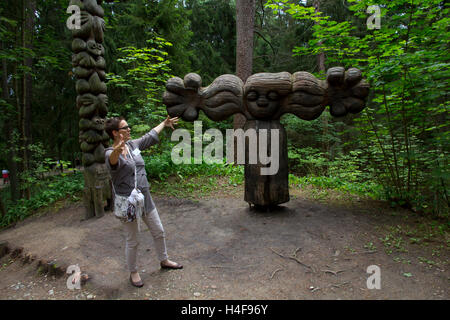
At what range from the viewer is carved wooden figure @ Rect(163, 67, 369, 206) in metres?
3.91

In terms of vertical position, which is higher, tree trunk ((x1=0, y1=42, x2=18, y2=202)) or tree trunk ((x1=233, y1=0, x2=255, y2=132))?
tree trunk ((x1=233, y1=0, x2=255, y2=132))

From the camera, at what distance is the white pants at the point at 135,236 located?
103 inches

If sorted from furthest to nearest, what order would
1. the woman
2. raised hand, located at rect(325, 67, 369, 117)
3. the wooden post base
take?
the wooden post base, raised hand, located at rect(325, 67, 369, 117), the woman

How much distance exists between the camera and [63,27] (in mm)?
9898

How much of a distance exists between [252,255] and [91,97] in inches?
159

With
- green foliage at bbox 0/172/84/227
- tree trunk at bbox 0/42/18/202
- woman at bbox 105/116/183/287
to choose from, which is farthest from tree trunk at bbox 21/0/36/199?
woman at bbox 105/116/183/287

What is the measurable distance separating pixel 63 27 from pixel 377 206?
12204 millimetres

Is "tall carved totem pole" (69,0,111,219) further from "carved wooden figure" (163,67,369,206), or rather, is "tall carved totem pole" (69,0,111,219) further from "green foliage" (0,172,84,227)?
"carved wooden figure" (163,67,369,206)

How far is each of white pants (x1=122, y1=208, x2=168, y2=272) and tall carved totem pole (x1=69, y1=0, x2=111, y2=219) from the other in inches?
101

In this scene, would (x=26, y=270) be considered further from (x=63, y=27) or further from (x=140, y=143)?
(x=63, y=27)

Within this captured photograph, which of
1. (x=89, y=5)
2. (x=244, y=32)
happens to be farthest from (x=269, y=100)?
(x=244, y=32)

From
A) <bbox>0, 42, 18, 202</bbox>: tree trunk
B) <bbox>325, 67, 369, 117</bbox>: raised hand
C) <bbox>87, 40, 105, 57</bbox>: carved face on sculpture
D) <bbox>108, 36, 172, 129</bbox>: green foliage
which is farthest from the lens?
<bbox>0, 42, 18, 202</bbox>: tree trunk

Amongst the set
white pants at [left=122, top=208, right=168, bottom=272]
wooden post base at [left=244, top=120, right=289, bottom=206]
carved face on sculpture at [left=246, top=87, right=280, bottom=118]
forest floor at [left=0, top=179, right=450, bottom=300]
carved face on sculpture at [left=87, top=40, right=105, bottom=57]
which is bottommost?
forest floor at [left=0, top=179, right=450, bottom=300]

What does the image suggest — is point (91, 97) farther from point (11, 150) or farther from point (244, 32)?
point (244, 32)
